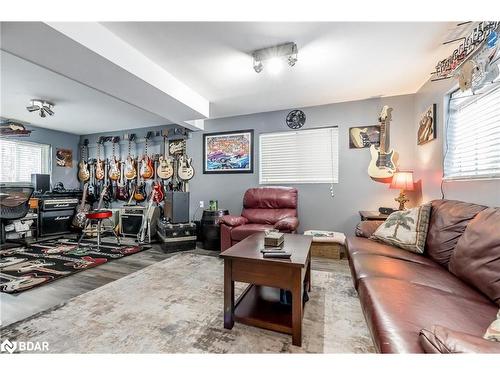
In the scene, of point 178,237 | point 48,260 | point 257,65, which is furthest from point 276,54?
point 48,260

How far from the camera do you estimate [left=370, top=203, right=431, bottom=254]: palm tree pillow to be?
1.80 metres

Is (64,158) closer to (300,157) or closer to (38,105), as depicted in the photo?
(38,105)

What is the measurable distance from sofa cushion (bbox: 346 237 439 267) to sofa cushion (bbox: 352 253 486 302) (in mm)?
72

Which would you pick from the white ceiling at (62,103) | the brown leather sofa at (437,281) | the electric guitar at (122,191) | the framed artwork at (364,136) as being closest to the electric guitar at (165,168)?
the white ceiling at (62,103)

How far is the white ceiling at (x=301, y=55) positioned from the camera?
174 cm

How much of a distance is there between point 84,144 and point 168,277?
194 inches

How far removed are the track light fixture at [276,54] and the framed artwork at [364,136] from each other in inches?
69.1

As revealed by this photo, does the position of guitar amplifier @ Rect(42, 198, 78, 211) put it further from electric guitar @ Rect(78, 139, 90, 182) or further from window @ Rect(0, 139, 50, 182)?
window @ Rect(0, 139, 50, 182)

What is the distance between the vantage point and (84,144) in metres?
5.40

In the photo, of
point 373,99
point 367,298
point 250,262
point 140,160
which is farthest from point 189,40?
point 140,160

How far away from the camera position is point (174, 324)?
5.01 ft

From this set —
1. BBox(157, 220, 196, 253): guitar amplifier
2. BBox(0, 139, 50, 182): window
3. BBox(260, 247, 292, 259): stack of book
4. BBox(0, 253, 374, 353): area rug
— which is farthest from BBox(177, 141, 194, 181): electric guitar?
BBox(0, 139, 50, 182): window

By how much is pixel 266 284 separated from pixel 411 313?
0.76 metres
